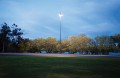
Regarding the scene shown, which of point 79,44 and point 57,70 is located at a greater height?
point 79,44

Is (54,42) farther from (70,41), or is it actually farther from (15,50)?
(15,50)

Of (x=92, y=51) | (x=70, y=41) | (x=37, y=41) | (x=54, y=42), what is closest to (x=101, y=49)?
(x=92, y=51)

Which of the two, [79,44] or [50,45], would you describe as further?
[50,45]

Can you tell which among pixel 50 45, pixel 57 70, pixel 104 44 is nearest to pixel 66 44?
pixel 50 45

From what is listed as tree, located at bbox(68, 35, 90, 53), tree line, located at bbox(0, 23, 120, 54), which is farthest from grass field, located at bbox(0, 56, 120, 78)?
tree, located at bbox(68, 35, 90, 53)

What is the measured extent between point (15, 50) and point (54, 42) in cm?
2015

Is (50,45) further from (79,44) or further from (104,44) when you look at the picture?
(104,44)

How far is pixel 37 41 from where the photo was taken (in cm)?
8225

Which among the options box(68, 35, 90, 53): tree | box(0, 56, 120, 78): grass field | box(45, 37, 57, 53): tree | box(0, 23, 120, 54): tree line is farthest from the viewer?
box(45, 37, 57, 53): tree

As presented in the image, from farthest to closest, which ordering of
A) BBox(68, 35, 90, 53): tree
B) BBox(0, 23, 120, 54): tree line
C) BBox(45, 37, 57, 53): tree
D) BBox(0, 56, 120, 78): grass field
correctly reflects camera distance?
BBox(45, 37, 57, 53): tree, BBox(68, 35, 90, 53): tree, BBox(0, 23, 120, 54): tree line, BBox(0, 56, 120, 78): grass field

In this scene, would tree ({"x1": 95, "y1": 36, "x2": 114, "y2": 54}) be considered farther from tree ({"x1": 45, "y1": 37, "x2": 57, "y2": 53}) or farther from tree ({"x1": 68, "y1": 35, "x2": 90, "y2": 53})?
tree ({"x1": 45, "y1": 37, "x2": 57, "y2": 53})

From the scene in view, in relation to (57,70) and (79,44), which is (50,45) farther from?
(57,70)

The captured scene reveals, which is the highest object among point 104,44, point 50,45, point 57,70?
point 50,45

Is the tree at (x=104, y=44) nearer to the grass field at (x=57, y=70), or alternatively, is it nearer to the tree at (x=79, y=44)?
the tree at (x=79, y=44)
